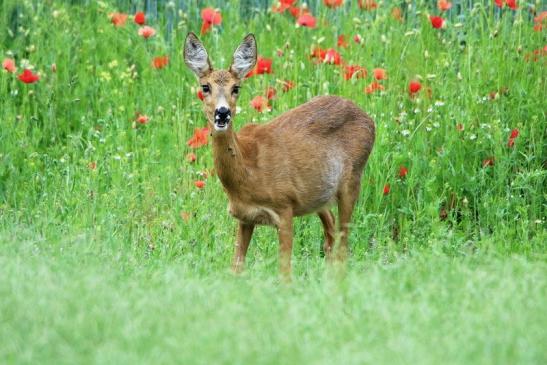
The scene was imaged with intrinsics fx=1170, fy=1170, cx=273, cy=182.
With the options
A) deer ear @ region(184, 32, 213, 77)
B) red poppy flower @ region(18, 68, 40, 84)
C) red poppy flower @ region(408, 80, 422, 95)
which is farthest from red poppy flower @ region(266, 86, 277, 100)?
red poppy flower @ region(18, 68, 40, 84)

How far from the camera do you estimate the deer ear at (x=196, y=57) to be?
744 cm

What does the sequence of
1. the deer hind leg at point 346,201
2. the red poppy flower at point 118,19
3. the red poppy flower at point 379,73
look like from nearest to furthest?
→ the deer hind leg at point 346,201 → the red poppy flower at point 379,73 → the red poppy flower at point 118,19

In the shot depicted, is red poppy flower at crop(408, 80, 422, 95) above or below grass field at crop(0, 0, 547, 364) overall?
above

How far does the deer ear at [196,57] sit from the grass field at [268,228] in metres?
1.22

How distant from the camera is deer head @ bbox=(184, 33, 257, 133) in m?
7.05

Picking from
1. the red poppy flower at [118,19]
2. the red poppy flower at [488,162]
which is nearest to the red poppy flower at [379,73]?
the red poppy flower at [488,162]

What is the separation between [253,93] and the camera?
9445mm

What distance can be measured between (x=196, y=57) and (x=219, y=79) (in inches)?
14.1

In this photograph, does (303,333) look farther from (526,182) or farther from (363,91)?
(363,91)

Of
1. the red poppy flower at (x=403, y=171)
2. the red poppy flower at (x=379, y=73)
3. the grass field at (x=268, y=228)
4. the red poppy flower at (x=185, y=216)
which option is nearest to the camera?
the grass field at (x=268, y=228)

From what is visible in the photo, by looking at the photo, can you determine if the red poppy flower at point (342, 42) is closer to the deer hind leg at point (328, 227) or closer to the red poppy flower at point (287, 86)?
the red poppy flower at point (287, 86)

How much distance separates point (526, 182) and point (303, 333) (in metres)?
3.71

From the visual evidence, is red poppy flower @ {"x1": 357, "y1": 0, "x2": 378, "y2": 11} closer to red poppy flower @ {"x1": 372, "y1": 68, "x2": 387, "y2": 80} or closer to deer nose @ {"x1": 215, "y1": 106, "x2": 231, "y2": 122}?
red poppy flower @ {"x1": 372, "y1": 68, "x2": 387, "y2": 80}

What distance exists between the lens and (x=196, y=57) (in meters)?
7.48
